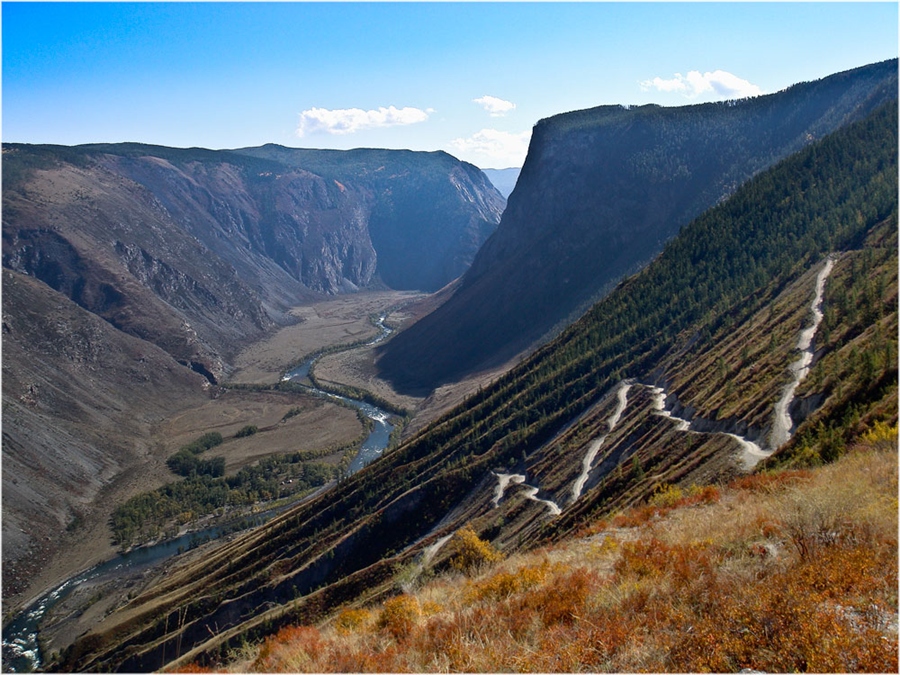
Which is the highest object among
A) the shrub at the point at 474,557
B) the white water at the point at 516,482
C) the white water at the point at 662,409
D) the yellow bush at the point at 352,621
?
the yellow bush at the point at 352,621

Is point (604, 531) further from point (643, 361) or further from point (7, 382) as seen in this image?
point (7, 382)

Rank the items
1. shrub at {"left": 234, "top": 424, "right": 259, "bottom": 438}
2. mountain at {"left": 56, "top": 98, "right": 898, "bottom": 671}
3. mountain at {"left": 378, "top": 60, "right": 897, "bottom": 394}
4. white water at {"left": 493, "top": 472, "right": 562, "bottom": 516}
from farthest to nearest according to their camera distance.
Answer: mountain at {"left": 378, "top": 60, "right": 897, "bottom": 394} < shrub at {"left": 234, "top": 424, "right": 259, "bottom": 438} < white water at {"left": 493, "top": 472, "right": 562, "bottom": 516} < mountain at {"left": 56, "top": 98, "right": 898, "bottom": 671}

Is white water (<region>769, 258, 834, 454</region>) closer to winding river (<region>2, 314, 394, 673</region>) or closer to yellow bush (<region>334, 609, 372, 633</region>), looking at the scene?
yellow bush (<region>334, 609, 372, 633</region>)

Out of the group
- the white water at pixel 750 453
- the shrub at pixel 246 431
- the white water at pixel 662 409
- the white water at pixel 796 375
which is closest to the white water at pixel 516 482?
the white water at pixel 662 409

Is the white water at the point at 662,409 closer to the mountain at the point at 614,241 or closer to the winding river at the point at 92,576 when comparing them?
the winding river at the point at 92,576

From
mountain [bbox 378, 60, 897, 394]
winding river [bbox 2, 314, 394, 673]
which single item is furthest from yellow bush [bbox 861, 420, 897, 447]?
mountain [bbox 378, 60, 897, 394]

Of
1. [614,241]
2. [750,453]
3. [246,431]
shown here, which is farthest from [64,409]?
[614,241]
